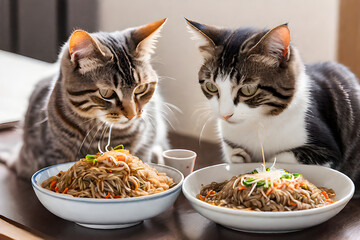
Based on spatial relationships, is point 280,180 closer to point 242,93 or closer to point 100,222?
point 242,93

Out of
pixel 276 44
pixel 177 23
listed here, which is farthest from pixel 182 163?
pixel 177 23

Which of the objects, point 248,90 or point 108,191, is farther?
point 248,90

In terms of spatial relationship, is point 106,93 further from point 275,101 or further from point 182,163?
point 275,101

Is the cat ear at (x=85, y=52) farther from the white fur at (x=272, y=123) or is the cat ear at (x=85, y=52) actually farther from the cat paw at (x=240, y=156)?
the cat paw at (x=240, y=156)

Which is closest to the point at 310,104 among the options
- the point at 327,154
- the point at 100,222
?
the point at 327,154

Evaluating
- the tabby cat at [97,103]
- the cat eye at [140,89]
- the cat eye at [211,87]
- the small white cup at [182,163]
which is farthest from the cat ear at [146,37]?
the small white cup at [182,163]

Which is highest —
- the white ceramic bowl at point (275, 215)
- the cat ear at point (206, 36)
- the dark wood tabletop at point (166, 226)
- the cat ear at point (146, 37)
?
the cat ear at point (206, 36)
